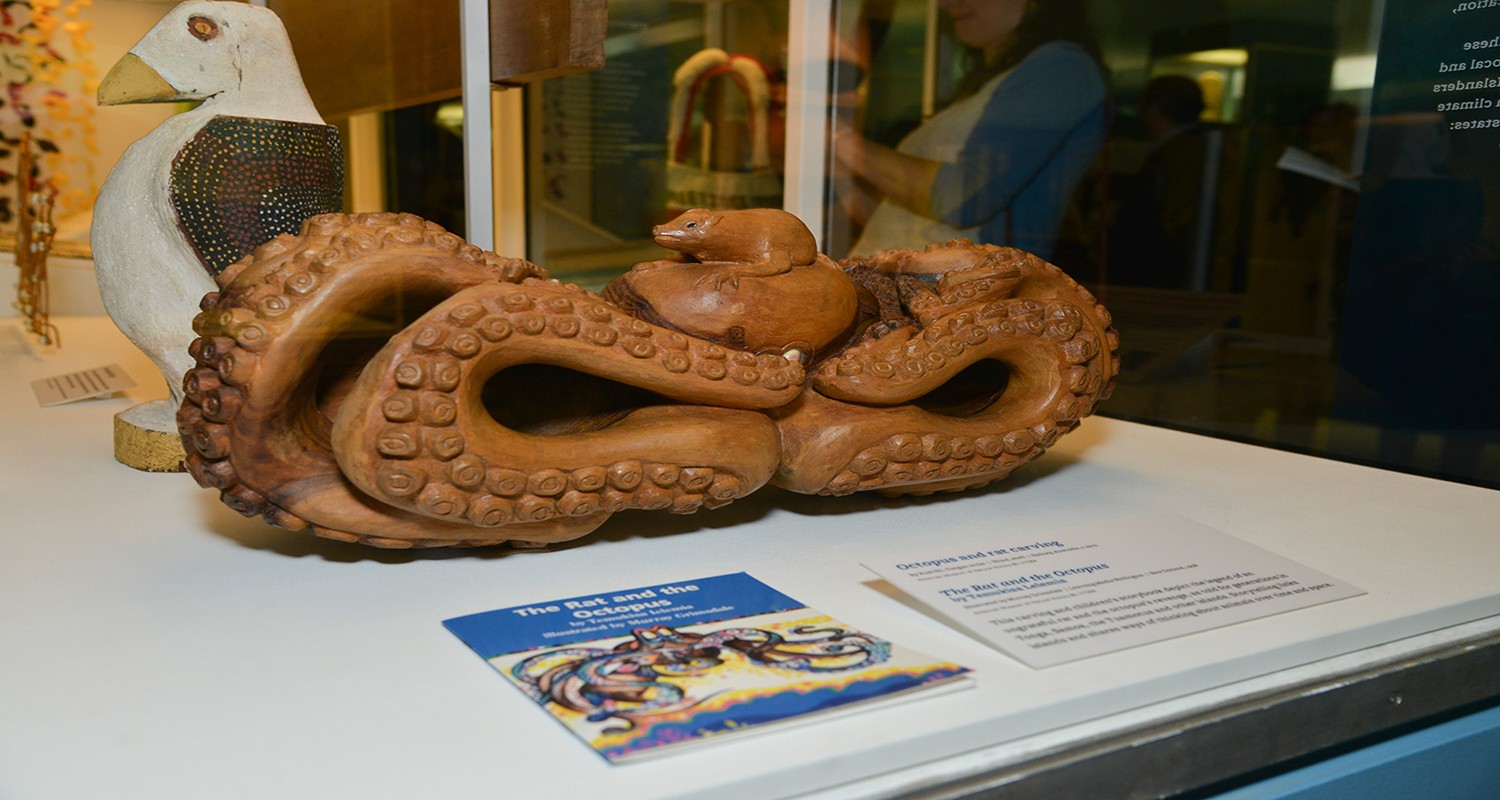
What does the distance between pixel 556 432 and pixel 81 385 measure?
1105 mm

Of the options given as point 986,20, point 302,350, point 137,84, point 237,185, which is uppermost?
point 986,20

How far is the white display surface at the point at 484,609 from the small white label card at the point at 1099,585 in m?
0.02

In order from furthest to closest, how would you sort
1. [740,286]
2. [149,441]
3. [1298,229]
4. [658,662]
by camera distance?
[1298,229]
[149,441]
[740,286]
[658,662]

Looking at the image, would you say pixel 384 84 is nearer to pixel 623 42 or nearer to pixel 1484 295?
pixel 623 42

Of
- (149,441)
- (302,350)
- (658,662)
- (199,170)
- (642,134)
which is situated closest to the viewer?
(658,662)

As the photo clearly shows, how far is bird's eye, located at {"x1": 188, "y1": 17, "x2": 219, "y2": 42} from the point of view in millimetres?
1239

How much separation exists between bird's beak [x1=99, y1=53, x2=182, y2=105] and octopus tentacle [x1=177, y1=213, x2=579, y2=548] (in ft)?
1.43

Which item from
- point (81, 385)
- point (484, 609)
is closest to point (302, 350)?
point (484, 609)

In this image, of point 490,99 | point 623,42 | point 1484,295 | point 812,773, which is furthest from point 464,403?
point 1484,295

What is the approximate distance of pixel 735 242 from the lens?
3.54 ft

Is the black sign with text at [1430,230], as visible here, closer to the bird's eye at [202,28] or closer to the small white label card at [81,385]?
the bird's eye at [202,28]

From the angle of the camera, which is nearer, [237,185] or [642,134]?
[237,185]

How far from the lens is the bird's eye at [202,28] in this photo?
1.24 m

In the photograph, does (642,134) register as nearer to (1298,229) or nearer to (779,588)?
(1298,229)
